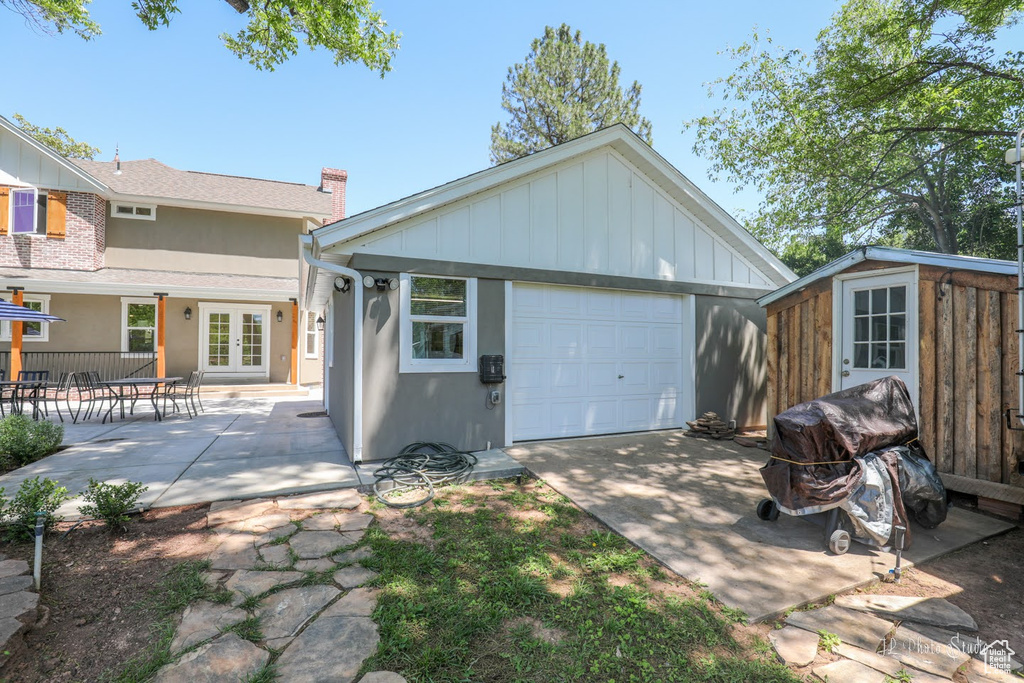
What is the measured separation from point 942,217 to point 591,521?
19022 mm

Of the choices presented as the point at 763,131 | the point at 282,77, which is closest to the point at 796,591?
the point at 282,77

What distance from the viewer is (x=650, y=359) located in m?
7.04

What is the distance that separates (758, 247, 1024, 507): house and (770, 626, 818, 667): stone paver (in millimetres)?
2961

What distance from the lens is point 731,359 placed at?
7.64 meters

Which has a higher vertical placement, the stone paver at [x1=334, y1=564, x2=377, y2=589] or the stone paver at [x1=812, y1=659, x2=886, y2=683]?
the stone paver at [x1=812, y1=659, x2=886, y2=683]

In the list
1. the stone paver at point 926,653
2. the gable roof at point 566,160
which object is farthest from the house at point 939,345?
the stone paver at point 926,653

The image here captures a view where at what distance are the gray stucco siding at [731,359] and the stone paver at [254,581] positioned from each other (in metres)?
6.35

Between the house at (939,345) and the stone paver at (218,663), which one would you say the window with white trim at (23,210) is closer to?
the stone paver at (218,663)

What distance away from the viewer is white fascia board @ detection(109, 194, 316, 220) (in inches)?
486

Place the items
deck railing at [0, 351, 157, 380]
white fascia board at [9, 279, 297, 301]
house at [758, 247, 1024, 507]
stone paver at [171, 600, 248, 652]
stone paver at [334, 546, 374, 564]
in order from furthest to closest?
deck railing at [0, 351, 157, 380]
white fascia board at [9, 279, 297, 301]
house at [758, 247, 1024, 507]
stone paver at [334, 546, 374, 564]
stone paver at [171, 600, 248, 652]

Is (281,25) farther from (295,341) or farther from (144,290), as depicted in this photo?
(295,341)

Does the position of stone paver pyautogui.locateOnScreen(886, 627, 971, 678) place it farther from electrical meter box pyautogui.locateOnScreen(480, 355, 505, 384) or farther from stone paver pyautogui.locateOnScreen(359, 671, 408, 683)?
electrical meter box pyautogui.locateOnScreen(480, 355, 505, 384)

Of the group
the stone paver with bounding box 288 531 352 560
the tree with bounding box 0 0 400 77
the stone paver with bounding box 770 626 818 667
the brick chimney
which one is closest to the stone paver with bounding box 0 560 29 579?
the stone paver with bounding box 288 531 352 560

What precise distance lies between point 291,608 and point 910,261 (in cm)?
621
